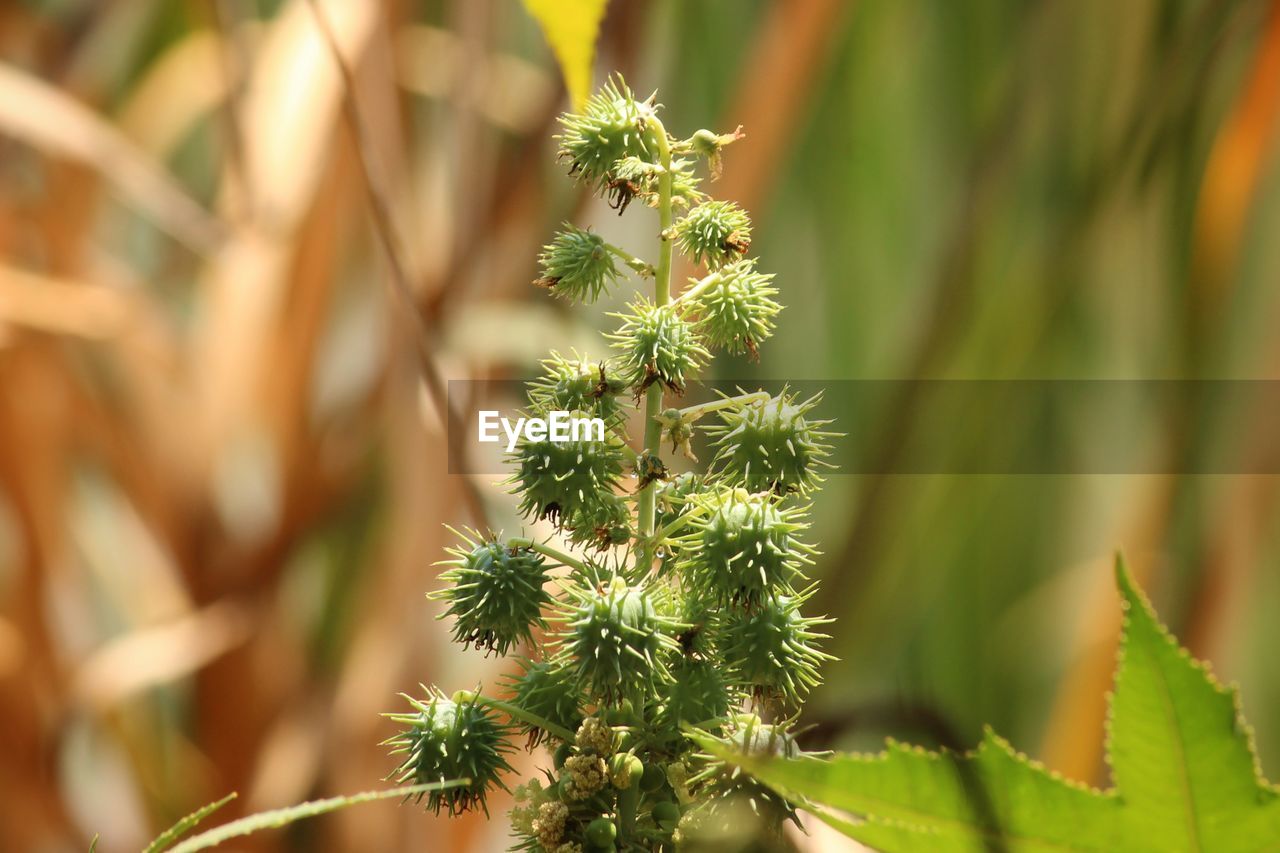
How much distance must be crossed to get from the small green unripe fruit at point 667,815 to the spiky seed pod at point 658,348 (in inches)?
2.6

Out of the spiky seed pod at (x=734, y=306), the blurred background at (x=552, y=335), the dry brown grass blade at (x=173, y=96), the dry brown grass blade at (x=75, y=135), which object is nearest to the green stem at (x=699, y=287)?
the spiky seed pod at (x=734, y=306)

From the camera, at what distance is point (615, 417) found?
8.2 inches

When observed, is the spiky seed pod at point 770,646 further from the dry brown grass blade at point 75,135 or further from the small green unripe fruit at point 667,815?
the dry brown grass blade at point 75,135

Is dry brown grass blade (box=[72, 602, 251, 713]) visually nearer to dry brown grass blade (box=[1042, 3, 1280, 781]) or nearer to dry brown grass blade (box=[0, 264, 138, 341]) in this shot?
dry brown grass blade (box=[0, 264, 138, 341])

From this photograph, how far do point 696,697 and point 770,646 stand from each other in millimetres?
15

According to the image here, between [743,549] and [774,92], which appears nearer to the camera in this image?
[743,549]

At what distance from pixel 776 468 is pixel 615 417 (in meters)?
0.03

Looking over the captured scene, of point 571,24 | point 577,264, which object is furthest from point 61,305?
point 571,24

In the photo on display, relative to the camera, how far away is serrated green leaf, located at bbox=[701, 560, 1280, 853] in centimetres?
16

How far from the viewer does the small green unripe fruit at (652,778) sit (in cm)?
20

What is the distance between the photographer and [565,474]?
0.20 m

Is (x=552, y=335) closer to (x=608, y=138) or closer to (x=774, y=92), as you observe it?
(x=774, y=92)

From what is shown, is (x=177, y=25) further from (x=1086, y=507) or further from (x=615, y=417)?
(x=615, y=417)

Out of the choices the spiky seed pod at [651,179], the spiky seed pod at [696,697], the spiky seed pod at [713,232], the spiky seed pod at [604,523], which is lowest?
the spiky seed pod at [696,697]
